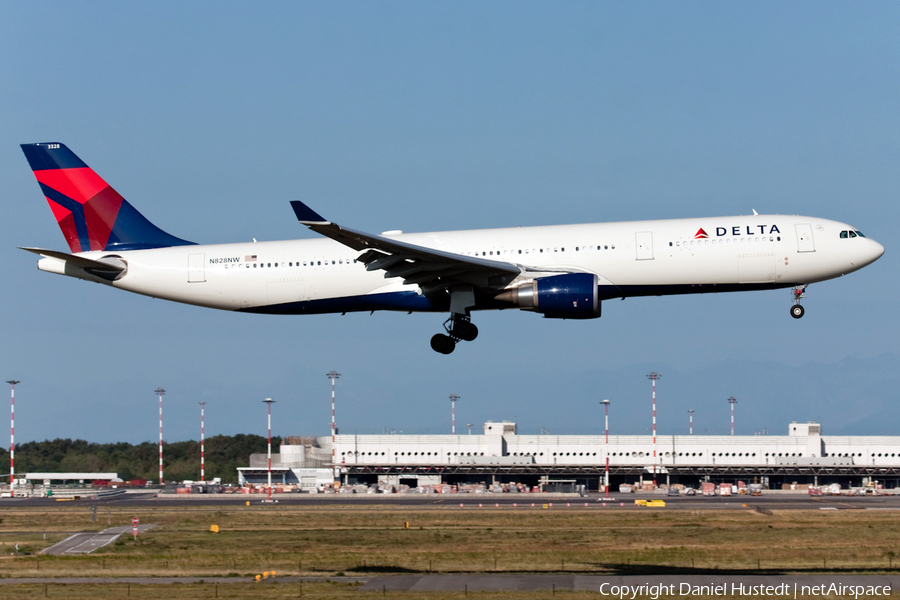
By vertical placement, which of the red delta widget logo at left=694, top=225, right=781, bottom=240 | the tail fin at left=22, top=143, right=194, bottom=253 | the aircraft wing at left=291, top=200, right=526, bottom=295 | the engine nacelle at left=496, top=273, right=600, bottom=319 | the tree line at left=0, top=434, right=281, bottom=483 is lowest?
the tree line at left=0, top=434, right=281, bottom=483

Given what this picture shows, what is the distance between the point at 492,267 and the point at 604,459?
6952cm

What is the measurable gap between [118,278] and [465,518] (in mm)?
20953

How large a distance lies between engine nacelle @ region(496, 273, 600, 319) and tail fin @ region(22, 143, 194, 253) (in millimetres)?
14617

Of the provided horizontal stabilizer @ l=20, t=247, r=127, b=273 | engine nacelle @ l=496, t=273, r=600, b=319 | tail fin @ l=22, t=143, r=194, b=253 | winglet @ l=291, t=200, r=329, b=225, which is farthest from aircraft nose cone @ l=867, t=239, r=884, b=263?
horizontal stabilizer @ l=20, t=247, r=127, b=273

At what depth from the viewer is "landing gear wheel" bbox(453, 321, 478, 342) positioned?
3691cm

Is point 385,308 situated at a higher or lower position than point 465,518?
higher

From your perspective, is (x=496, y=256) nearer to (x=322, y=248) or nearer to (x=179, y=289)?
(x=322, y=248)

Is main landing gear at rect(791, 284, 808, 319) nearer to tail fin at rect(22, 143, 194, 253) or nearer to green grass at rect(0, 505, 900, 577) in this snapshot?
green grass at rect(0, 505, 900, 577)

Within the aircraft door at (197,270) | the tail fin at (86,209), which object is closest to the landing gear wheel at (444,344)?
the aircraft door at (197,270)

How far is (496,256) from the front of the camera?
36188 mm

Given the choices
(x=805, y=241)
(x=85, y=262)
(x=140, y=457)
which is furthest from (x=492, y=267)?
(x=140, y=457)

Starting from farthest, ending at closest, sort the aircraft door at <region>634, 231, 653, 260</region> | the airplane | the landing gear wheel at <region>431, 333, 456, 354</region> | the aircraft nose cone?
1. the landing gear wheel at <region>431, 333, 456, 354</region>
2. the aircraft nose cone
3. the aircraft door at <region>634, 231, 653, 260</region>
4. the airplane

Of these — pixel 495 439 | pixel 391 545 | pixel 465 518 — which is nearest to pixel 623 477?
pixel 495 439

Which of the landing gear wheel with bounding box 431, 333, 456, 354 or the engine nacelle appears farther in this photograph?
the landing gear wheel with bounding box 431, 333, 456, 354
